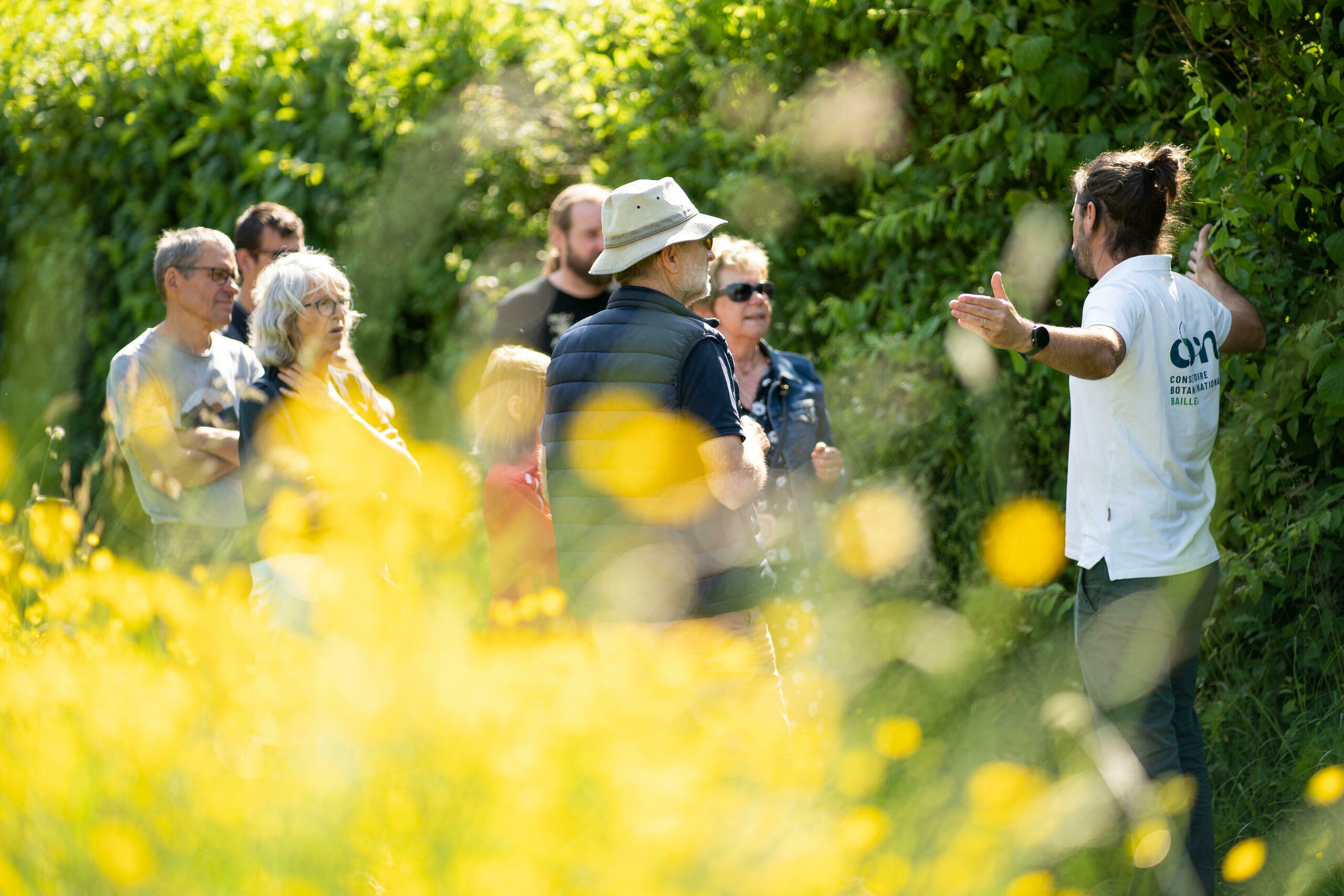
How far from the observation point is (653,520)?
2.76 metres

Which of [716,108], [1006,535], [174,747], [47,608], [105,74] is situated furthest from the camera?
[105,74]

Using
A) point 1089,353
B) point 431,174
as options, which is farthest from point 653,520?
point 431,174

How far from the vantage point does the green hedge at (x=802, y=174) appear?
3.44m

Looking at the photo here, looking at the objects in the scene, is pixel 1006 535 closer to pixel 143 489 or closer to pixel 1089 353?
pixel 1089 353

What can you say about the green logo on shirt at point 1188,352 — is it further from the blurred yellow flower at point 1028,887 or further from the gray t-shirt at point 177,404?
the gray t-shirt at point 177,404

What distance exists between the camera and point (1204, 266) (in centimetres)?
321

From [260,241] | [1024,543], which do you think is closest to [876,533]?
[1024,543]

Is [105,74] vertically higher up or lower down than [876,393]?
higher up

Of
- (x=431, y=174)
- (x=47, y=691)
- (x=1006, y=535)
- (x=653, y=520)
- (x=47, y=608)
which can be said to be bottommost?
(x=1006, y=535)

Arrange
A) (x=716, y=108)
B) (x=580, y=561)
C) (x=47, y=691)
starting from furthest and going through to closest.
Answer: (x=716, y=108), (x=580, y=561), (x=47, y=691)

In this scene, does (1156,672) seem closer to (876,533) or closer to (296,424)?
(876,533)

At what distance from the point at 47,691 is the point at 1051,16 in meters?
3.34

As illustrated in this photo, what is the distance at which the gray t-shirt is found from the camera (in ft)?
12.2

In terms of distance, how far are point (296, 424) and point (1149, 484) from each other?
218 centimetres
